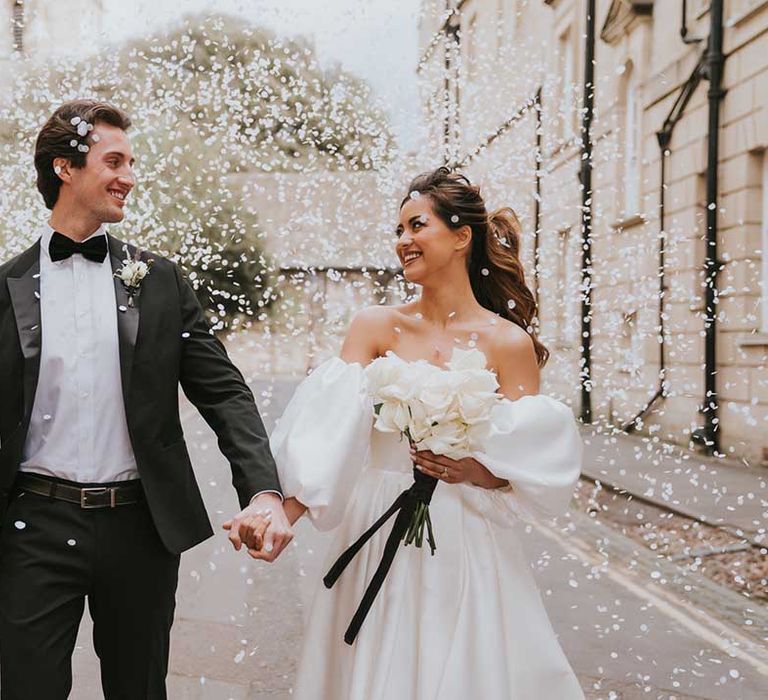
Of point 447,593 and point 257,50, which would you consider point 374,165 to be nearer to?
point 257,50

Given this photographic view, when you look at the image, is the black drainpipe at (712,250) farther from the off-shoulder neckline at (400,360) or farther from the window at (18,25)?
the off-shoulder neckline at (400,360)

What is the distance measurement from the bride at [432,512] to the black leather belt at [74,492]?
445mm

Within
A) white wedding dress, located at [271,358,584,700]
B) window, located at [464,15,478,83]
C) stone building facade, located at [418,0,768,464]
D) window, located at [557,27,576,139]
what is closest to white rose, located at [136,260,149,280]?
white wedding dress, located at [271,358,584,700]

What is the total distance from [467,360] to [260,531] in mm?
702

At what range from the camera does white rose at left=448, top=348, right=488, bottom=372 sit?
8.45 feet

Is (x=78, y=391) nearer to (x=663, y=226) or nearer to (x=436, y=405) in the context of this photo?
(x=436, y=405)

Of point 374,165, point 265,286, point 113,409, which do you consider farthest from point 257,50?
point 113,409

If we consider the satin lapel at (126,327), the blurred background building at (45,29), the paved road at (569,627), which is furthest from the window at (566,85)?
the satin lapel at (126,327)

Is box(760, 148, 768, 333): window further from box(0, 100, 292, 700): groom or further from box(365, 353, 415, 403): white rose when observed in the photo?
box(0, 100, 292, 700): groom

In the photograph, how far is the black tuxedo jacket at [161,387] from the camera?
238cm

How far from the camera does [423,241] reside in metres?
2.84

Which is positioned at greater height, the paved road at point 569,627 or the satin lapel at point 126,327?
the satin lapel at point 126,327

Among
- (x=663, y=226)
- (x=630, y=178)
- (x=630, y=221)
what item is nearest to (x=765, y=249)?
(x=663, y=226)

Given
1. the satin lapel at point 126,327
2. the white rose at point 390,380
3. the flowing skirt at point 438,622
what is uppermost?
the satin lapel at point 126,327
